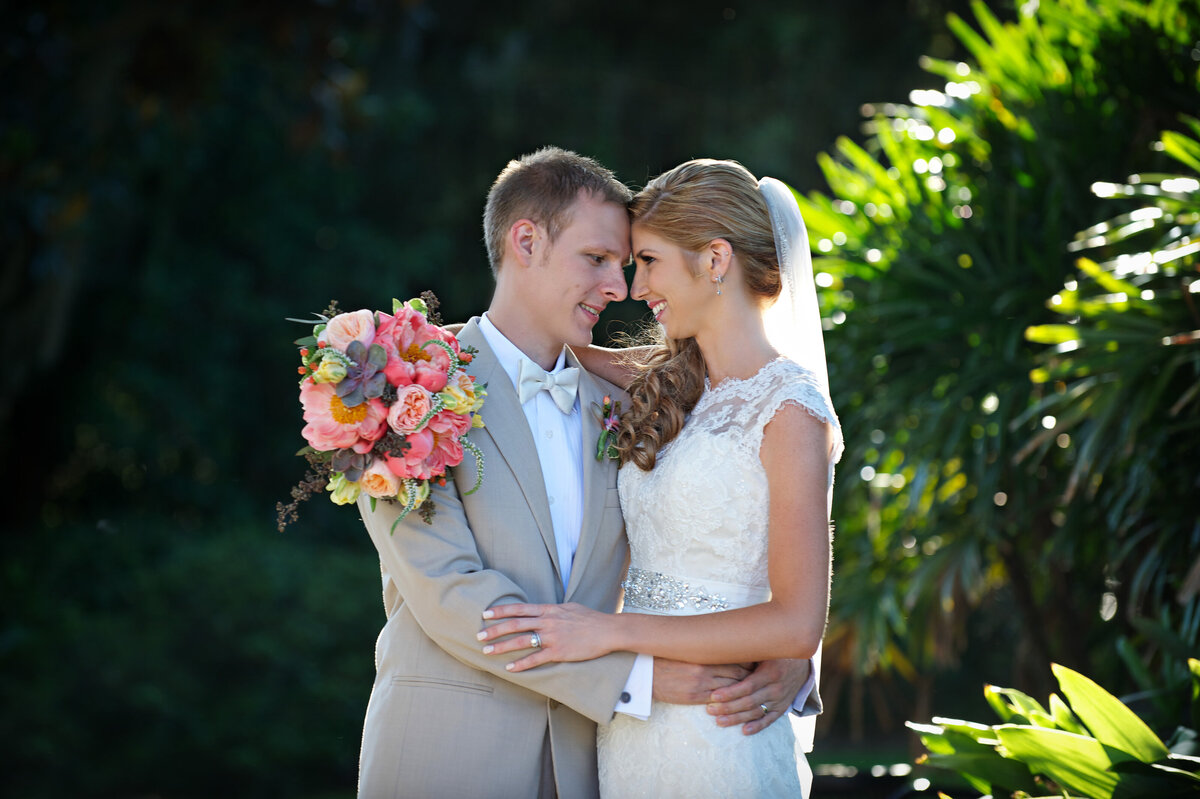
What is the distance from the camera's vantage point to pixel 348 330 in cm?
270

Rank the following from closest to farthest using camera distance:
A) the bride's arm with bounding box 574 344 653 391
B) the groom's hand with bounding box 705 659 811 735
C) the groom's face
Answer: the groom's hand with bounding box 705 659 811 735 < the groom's face < the bride's arm with bounding box 574 344 653 391

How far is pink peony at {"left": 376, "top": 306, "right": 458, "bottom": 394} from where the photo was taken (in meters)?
2.70

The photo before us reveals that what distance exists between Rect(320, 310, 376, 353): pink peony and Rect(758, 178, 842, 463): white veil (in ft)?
3.66

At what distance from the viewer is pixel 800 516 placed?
2.81 metres

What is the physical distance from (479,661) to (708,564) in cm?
65

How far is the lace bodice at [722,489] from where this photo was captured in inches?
115

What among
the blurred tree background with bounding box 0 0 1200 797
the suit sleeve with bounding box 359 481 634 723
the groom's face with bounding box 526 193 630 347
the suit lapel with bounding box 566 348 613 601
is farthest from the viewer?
the blurred tree background with bounding box 0 0 1200 797

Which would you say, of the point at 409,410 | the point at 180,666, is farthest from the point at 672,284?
the point at 180,666

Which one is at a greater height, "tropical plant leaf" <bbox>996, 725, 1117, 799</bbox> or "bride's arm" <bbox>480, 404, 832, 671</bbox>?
"bride's arm" <bbox>480, 404, 832, 671</bbox>

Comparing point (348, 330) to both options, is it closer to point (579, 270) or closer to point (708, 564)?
point (579, 270)

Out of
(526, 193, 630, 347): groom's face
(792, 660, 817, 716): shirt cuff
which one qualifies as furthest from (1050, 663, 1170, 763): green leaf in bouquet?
(526, 193, 630, 347): groom's face

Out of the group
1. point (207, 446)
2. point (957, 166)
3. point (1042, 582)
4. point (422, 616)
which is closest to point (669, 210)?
point (422, 616)

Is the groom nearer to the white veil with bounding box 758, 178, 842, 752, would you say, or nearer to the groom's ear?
the groom's ear

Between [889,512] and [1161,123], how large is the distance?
2261 millimetres
